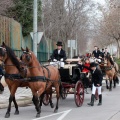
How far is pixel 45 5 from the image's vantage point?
1362 inches

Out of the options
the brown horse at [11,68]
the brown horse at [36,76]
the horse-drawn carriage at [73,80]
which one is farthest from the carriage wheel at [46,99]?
the brown horse at [11,68]

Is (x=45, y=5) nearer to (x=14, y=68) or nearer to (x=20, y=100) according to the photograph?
(x=20, y=100)

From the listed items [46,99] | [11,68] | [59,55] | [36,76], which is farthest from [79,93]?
[11,68]

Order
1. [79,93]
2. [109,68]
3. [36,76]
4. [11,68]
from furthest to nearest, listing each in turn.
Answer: [109,68], [79,93], [11,68], [36,76]

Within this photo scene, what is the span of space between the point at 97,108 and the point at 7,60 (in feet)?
12.3

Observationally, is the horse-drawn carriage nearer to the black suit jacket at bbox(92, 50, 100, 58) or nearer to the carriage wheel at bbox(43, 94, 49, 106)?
the carriage wheel at bbox(43, 94, 49, 106)

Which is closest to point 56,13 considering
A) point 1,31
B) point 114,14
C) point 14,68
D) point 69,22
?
point 69,22

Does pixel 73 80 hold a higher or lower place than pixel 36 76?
lower

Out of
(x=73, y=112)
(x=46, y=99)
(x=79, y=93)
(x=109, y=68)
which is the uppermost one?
(x=109, y=68)

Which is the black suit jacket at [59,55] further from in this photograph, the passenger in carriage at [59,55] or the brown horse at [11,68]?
the brown horse at [11,68]

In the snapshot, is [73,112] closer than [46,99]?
Yes

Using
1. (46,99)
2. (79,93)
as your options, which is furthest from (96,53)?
(46,99)

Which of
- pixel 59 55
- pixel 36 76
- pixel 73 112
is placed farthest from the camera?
pixel 59 55

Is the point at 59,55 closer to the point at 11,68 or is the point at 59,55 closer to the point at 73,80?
the point at 73,80
